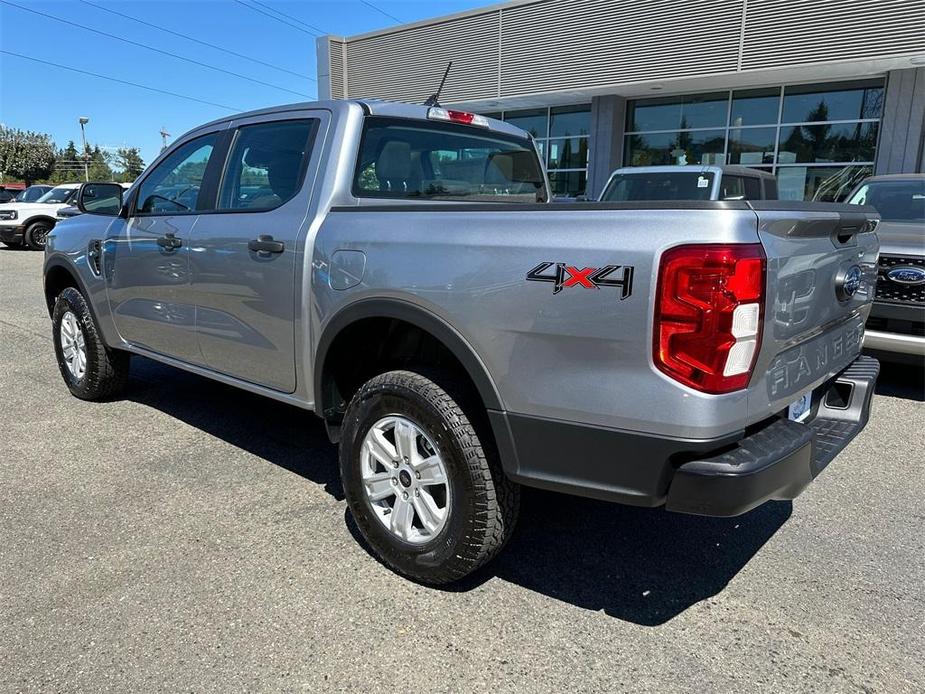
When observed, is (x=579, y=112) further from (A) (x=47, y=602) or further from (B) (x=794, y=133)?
(A) (x=47, y=602)

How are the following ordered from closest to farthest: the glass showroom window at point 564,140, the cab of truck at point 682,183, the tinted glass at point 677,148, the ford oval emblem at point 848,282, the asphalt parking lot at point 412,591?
the asphalt parking lot at point 412,591
the ford oval emblem at point 848,282
the cab of truck at point 682,183
the tinted glass at point 677,148
the glass showroom window at point 564,140

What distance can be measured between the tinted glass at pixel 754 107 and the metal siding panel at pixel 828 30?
147cm

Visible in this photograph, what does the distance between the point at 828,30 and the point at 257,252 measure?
14.6 m

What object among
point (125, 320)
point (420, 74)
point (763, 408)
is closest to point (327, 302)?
point (763, 408)

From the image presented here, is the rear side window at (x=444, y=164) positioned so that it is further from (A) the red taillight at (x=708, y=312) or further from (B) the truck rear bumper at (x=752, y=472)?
(B) the truck rear bumper at (x=752, y=472)

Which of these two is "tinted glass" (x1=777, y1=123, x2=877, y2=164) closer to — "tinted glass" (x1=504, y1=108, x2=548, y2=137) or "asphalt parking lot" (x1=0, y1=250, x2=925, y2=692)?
"tinted glass" (x1=504, y1=108, x2=548, y2=137)

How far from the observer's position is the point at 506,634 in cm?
246

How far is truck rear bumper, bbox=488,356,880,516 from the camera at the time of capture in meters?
2.06

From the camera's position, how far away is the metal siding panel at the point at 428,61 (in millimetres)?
19156

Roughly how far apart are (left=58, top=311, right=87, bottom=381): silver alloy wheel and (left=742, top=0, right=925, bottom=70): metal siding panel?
47.1 ft

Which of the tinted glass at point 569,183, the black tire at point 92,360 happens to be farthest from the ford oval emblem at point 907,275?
the tinted glass at point 569,183

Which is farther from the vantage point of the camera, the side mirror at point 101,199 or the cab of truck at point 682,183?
the cab of truck at point 682,183

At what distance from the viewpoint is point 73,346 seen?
5168 millimetres

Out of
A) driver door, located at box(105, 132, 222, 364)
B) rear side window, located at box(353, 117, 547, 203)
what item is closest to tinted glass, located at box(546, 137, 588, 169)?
rear side window, located at box(353, 117, 547, 203)
